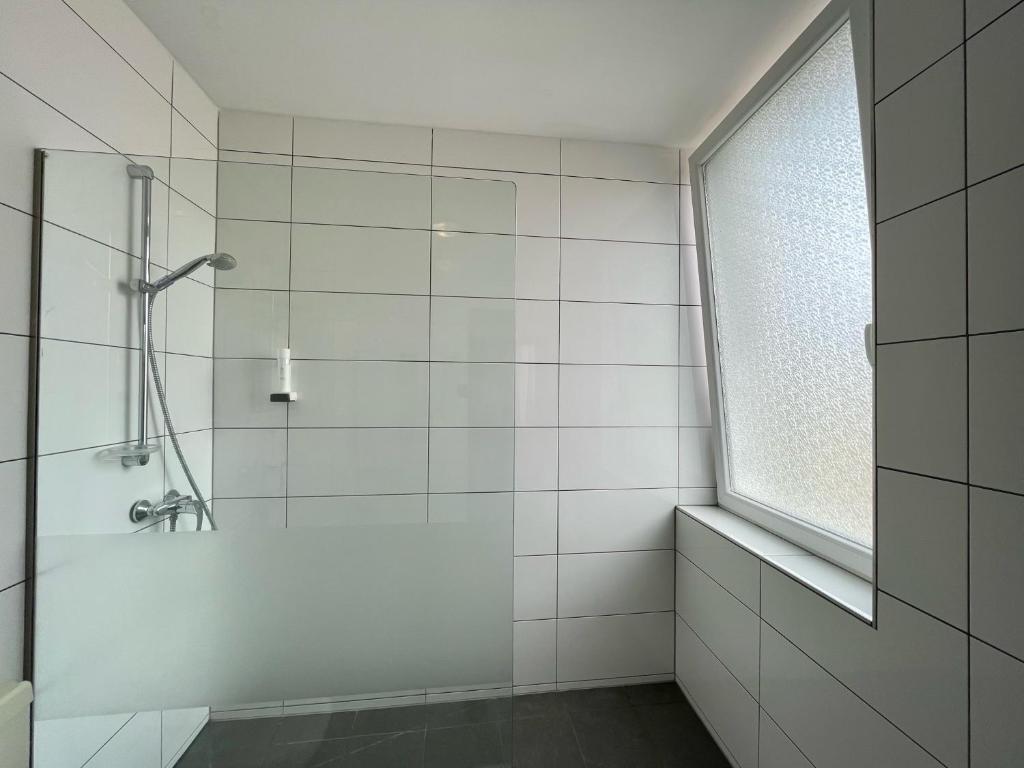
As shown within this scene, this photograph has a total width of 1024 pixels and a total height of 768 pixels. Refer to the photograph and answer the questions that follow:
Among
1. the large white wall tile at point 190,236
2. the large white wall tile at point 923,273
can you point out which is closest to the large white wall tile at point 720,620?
the large white wall tile at point 923,273

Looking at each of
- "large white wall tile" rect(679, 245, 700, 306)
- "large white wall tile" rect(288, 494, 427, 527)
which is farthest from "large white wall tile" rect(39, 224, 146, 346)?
"large white wall tile" rect(679, 245, 700, 306)

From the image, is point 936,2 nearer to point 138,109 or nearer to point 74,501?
point 138,109

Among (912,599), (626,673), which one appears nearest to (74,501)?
(912,599)

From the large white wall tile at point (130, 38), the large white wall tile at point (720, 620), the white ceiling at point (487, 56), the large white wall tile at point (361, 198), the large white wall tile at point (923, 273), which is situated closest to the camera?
the large white wall tile at point (923, 273)

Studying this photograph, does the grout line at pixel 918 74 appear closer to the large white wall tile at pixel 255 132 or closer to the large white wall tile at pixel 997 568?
the large white wall tile at pixel 997 568

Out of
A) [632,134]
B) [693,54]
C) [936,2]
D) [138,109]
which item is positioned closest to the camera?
[936,2]

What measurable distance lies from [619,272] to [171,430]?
1632 millimetres

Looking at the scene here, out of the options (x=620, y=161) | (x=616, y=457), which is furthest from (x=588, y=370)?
(x=620, y=161)

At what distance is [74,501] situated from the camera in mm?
1099

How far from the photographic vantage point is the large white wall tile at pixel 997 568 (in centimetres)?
77

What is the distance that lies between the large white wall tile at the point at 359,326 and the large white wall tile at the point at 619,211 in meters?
1.07

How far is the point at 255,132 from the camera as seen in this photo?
182cm

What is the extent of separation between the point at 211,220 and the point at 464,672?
1196 mm

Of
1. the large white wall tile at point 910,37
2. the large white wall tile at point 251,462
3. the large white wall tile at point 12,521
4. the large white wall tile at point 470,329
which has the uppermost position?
the large white wall tile at point 910,37
